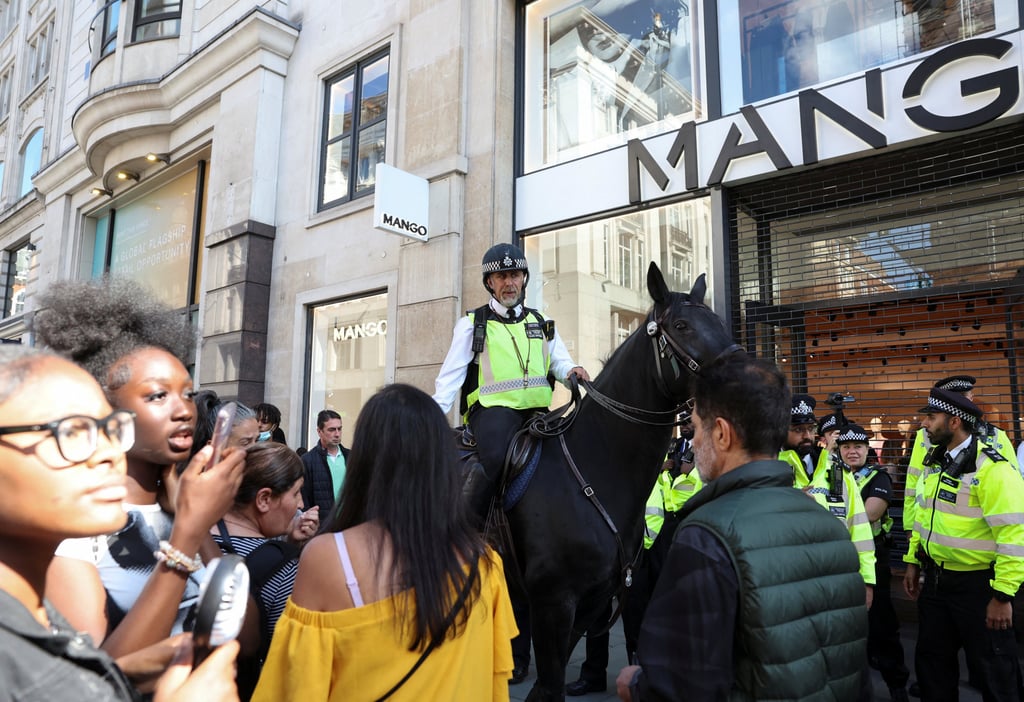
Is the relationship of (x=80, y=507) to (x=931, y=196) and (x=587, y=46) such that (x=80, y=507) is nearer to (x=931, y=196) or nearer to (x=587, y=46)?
(x=931, y=196)

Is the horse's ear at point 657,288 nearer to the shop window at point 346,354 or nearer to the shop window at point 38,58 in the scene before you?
the shop window at point 346,354

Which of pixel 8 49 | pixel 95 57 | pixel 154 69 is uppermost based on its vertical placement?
pixel 8 49

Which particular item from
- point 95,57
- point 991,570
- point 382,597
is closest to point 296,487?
point 382,597

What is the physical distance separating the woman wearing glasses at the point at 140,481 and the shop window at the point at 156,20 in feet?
47.3

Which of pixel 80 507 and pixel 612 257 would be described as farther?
pixel 612 257

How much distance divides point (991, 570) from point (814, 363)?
3996mm

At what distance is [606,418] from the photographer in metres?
4.03

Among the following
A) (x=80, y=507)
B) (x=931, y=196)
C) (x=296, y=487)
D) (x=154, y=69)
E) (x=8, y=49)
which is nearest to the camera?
(x=80, y=507)

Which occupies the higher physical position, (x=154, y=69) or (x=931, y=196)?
(x=154, y=69)

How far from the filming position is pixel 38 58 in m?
21.7

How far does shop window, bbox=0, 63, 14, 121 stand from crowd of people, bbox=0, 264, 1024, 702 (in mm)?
27595

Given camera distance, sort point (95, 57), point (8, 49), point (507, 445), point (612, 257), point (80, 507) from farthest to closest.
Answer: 1. point (8, 49)
2. point (95, 57)
3. point (612, 257)
4. point (507, 445)
5. point (80, 507)

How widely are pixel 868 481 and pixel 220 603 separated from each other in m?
6.05

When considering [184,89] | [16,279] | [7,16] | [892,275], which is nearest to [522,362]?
[892,275]
